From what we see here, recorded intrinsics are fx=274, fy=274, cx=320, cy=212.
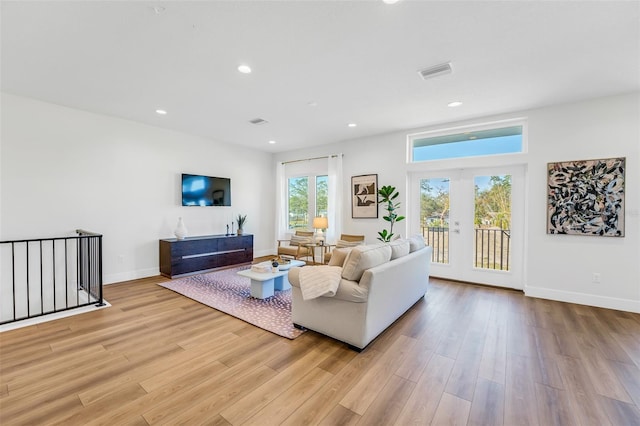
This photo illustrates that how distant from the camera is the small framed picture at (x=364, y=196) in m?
5.68

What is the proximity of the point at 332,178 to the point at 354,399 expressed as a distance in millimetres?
4877

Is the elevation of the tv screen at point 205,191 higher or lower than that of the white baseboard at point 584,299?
higher

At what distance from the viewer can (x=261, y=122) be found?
484cm

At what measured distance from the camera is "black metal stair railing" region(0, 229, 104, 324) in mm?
3736

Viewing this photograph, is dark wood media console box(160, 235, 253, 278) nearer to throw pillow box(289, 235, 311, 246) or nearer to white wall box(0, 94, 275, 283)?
white wall box(0, 94, 275, 283)

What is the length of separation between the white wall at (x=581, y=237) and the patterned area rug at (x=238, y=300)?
12.2 feet

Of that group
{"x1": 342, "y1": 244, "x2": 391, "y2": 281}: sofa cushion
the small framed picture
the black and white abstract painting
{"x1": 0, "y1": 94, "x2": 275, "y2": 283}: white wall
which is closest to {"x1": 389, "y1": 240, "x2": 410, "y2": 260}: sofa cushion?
{"x1": 342, "y1": 244, "x2": 391, "y2": 281}: sofa cushion

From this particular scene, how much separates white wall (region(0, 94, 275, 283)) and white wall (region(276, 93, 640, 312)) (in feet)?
17.7

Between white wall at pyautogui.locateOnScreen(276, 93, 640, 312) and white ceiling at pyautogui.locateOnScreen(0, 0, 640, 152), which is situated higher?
white ceiling at pyautogui.locateOnScreen(0, 0, 640, 152)

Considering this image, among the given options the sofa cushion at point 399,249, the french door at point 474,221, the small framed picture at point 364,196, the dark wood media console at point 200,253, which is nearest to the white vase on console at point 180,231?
the dark wood media console at point 200,253

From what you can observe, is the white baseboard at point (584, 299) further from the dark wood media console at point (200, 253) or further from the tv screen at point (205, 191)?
the tv screen at point (205, 191)

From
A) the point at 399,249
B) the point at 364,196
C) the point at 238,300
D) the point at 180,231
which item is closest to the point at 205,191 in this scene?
the point at 180,231

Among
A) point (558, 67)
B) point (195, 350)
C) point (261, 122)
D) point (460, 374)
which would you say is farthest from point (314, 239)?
point (558, 67)

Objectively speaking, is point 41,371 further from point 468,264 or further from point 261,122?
point 468,264
